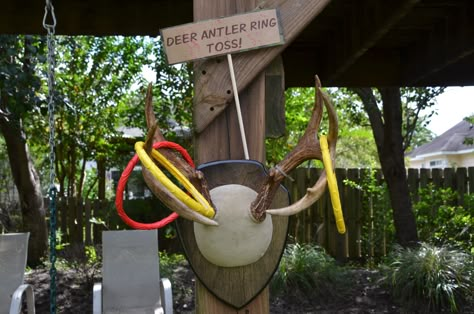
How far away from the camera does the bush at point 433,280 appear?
520 centimetres

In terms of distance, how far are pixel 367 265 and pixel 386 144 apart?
1.93m

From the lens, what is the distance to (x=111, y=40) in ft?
30.5

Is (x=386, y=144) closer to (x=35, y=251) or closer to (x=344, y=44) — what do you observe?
(x=344, y=44)

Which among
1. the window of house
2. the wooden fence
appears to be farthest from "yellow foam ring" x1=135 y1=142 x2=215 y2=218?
the window of house

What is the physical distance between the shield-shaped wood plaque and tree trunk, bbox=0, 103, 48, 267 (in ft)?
18.2

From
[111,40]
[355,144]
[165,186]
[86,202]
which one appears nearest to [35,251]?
[86,202]

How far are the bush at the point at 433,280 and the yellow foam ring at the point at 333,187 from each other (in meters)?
4.18

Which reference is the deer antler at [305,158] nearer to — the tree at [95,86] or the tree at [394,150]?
the tree at [394,150]

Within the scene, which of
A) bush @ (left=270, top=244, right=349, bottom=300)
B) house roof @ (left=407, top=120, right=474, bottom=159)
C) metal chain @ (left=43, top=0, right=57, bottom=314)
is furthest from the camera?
house roof @ (left=407, top=120, right=474, bottom=159)

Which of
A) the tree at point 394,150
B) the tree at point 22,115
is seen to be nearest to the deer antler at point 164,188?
the tree at point 22,115

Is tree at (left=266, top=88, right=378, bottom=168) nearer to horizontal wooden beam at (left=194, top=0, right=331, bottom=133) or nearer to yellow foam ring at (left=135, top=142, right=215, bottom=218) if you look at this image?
horizontal wooden beam at (left=194, top=0, right=331, bottom=133)

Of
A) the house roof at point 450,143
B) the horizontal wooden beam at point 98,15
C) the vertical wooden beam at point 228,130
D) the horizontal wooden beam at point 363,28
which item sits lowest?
the vertical wooden beam at point 228,130

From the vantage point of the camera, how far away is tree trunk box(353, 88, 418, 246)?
6660 millimetres

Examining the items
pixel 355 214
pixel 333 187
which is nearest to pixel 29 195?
pixel 355 214
